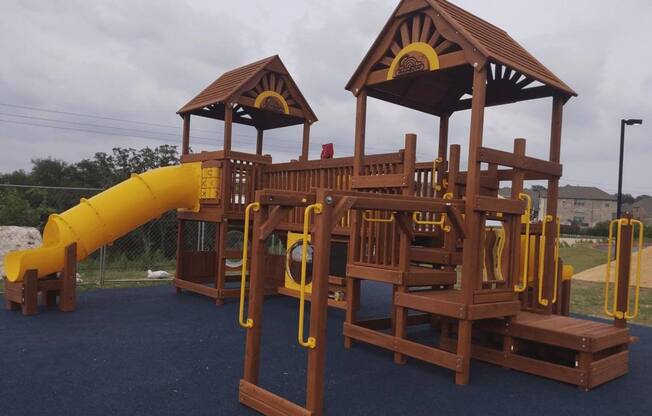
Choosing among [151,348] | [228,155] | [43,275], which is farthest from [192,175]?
[151,348]

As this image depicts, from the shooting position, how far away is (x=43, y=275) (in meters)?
7.65

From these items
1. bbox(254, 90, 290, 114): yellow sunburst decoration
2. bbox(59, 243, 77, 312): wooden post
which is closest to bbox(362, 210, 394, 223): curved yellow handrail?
bbox(254, 90, 290, 114): yellow sunburst decoration

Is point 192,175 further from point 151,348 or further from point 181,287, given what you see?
point 151,348

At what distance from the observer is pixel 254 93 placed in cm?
955

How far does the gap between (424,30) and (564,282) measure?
13.5 feet

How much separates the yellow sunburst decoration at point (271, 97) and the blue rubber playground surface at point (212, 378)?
13.8 ft

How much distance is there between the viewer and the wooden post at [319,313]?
364cm

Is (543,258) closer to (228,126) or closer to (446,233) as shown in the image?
(446,233)

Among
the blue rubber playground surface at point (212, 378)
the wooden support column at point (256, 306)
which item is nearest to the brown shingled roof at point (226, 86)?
the blue rubber playground surface at point (212, 378)

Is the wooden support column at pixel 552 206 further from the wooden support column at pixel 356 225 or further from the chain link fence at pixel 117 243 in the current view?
the chain link fence at pixel 117 243

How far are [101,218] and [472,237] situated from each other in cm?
560

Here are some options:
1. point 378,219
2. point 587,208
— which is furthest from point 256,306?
point 587,208

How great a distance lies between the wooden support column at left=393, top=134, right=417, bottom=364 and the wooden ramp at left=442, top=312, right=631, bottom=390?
2.21 feet

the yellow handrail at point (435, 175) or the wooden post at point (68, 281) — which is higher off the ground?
the yellow handrail at point (435, 175)
